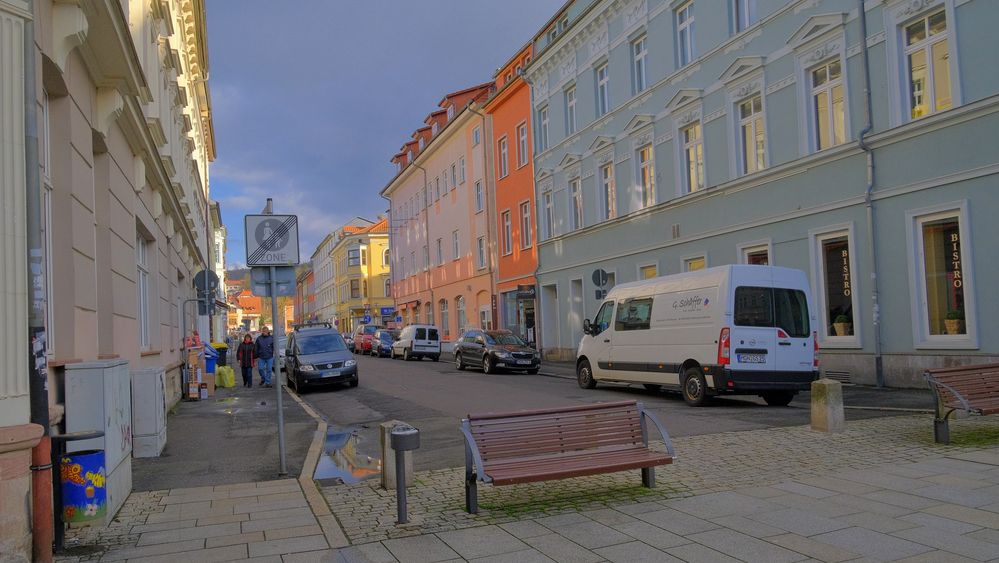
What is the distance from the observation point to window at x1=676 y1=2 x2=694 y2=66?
22312 mm

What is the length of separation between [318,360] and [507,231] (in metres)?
17.5

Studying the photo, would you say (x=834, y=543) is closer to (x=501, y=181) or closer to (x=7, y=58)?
(x=7, y=58)

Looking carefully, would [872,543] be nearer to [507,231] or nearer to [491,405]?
[491,405]

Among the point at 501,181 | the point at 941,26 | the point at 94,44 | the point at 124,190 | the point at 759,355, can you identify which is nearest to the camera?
the point at 94,44

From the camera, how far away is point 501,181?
37.4 meters

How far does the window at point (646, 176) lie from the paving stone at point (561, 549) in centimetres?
1964

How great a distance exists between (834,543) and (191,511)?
5.23m

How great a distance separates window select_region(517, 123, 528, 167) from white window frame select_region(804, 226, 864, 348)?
18.6 metres

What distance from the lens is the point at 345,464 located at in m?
9.45

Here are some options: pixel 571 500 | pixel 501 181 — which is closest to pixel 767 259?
pixel 571 500

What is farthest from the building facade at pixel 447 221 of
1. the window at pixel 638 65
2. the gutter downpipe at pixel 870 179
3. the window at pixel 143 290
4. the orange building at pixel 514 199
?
the window at pixel 143 290

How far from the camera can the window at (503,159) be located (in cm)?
3709

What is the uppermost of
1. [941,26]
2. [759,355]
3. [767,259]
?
[941,26]

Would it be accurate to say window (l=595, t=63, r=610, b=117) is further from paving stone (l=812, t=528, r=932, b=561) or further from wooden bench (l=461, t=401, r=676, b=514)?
paving stone (l=812, t=528, r=932, b=561)
